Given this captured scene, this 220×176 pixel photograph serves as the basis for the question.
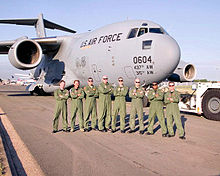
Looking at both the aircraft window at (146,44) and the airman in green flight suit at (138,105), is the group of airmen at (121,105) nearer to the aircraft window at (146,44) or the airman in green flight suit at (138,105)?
the airman in green flight suit at (138,105)

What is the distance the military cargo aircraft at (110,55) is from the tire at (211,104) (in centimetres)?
167

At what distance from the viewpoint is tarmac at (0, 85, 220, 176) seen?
379cm

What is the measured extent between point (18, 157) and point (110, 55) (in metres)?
7.68

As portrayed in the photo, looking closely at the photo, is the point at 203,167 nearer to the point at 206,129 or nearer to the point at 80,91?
the point at 206,129

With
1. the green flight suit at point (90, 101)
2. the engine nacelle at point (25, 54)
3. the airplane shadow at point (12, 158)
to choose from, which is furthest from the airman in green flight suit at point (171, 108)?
the engine nacelle at point (25, 54)

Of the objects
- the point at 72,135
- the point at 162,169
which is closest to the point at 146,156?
the point at 162,169

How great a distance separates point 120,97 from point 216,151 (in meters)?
2.85

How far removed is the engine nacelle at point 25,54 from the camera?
544 inches

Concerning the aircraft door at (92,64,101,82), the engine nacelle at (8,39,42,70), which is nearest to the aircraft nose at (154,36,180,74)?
the aircraft door at (92,64,101,82)

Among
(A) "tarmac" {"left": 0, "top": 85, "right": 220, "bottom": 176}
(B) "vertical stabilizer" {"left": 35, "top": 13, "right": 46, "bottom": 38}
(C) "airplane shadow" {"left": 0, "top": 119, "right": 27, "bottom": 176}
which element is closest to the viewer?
(C) "airplane shadow" {"left": 0, "top": 119, "right": 27, "bottom": 176}

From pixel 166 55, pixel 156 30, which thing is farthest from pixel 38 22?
pixel 166 55

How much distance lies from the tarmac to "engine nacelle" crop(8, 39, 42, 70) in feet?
24.9

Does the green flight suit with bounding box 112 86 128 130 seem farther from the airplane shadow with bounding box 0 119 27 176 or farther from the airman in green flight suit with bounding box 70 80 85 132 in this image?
the airplane shadow with bounding box 0 119 27 176

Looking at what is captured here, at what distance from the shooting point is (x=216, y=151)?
4871 mm
